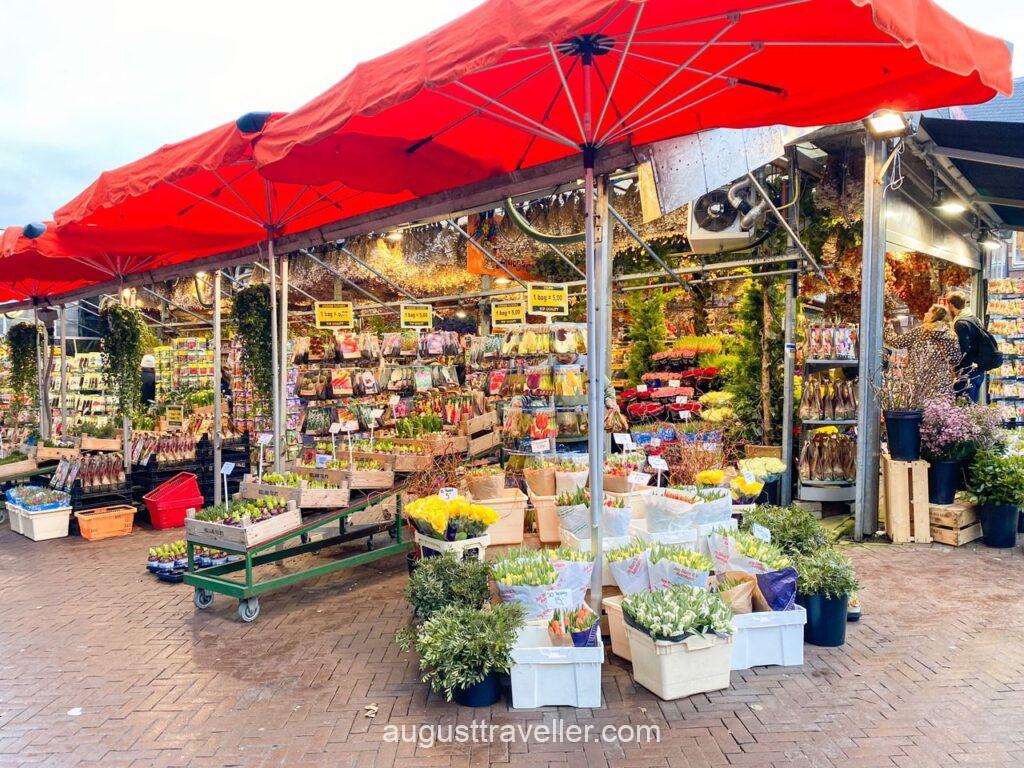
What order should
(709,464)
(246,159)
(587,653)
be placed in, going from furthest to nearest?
(709,464)
(246,159)
(587,653)

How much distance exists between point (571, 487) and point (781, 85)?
2830mm

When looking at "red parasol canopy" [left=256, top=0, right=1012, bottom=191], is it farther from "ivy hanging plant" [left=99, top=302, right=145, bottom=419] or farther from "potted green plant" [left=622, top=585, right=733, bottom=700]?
"ivy hanging plant" [left=99, top=302, right=145, bottom=419]

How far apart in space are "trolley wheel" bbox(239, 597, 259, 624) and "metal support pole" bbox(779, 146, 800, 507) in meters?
5.31

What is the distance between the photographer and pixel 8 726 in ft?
11.0

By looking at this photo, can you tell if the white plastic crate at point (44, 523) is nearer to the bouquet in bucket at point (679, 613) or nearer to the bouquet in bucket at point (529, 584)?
the bouquet in bucket at point (529, 584)

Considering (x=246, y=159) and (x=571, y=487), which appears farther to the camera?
(x=571, y=487)

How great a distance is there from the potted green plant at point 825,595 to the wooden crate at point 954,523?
2.85 metres

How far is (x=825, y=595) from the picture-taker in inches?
153

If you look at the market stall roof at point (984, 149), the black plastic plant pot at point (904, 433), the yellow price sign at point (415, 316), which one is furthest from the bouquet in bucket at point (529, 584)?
the market stall roof at point (984, 149)

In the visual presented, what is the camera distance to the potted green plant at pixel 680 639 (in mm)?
3264

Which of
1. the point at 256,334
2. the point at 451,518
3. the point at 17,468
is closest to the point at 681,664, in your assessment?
the point at 451,518

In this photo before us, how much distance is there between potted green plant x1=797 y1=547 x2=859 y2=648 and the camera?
3.86 m

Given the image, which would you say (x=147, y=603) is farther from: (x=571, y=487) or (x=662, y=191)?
(x=662, y=191)

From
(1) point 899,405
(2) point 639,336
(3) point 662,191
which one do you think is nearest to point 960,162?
(1) point 899,405
